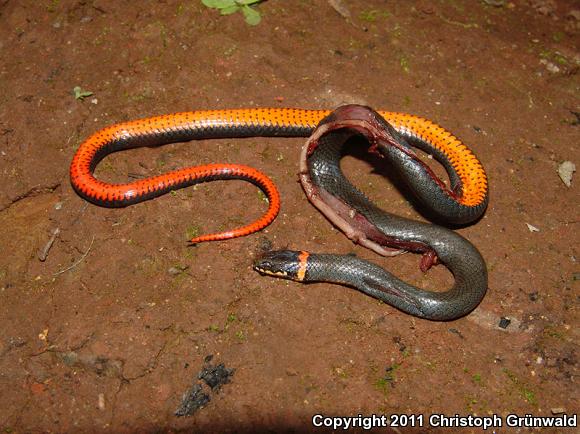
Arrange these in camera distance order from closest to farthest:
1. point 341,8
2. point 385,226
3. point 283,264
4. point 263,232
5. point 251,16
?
point 283,264
point 385,226
point 263,232
point 251,16
point 341,8

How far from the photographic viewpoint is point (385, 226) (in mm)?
5438

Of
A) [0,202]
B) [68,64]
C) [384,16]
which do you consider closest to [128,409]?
[0,202]

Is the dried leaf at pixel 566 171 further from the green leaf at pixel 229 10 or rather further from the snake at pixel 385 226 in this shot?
the green leaf at pixel 229 10

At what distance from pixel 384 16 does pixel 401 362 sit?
16.9 feet

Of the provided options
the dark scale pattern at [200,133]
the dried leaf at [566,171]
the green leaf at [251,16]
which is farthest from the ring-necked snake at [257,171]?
the green leaf at [251,16]

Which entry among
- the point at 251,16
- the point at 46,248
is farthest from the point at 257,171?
the point at 251,16

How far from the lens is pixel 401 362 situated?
16.1 ft

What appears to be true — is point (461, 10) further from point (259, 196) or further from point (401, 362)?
point (401, 362)

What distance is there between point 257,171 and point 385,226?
1670mm

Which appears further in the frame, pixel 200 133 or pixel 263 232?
pixel 200 133

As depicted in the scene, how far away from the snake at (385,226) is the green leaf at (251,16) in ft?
8.63

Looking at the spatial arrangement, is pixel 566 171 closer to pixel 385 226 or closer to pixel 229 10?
pixel 385 226

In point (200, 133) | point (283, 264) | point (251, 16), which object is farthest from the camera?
point (251, 16)

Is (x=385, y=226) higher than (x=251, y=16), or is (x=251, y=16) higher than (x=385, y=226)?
(x=251, y=16)
